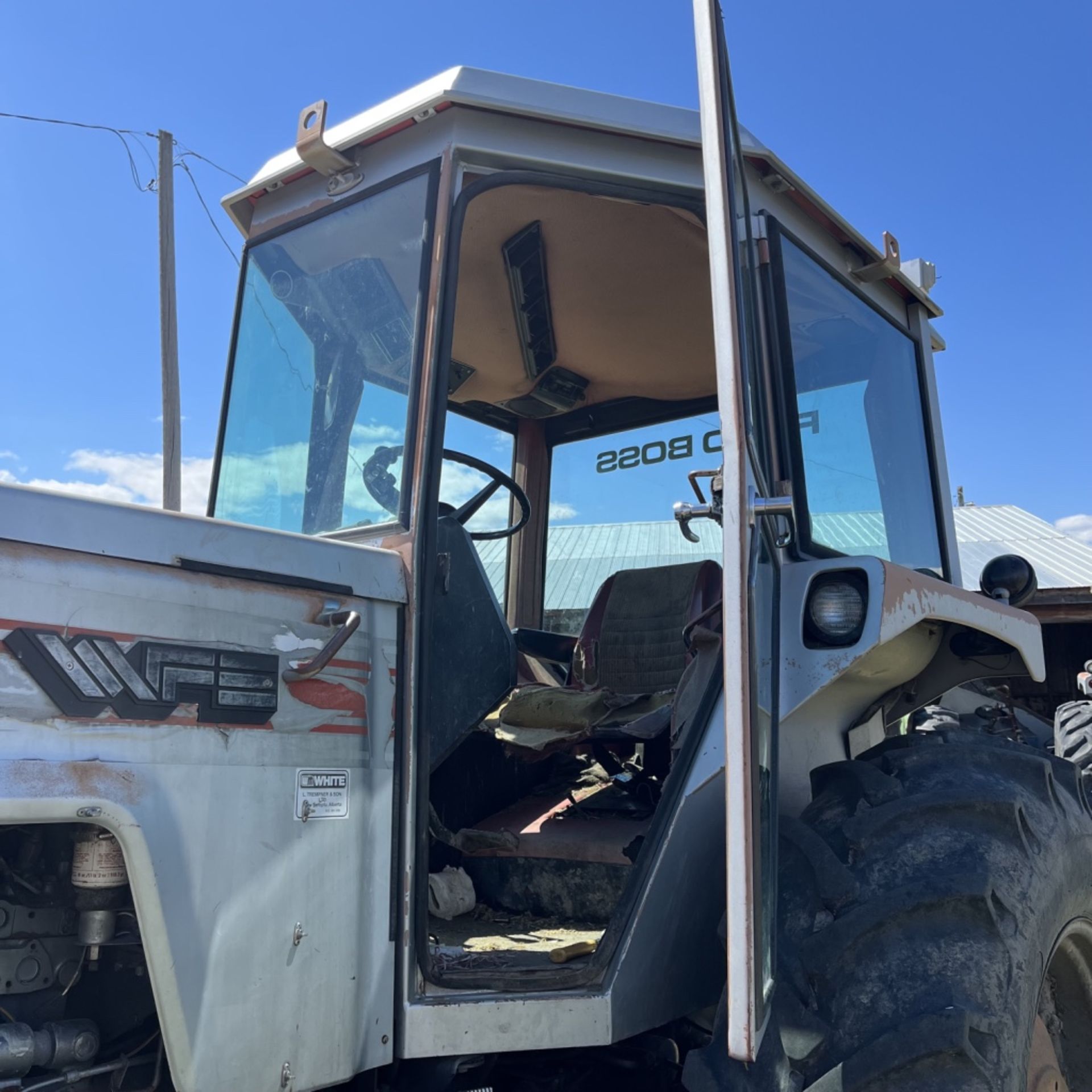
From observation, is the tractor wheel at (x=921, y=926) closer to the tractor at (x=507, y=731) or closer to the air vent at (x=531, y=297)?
the tractor at (x=507, y=731)

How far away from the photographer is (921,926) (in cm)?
196

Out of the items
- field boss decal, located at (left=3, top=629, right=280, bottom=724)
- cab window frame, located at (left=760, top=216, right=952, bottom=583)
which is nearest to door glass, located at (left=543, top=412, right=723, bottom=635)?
cab window frame, located at (left=760, top=216, right=952, bottom=583)

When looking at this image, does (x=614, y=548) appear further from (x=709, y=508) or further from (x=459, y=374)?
(x=709, y=508)

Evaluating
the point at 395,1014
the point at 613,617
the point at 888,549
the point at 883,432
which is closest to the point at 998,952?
the point at 395,1014

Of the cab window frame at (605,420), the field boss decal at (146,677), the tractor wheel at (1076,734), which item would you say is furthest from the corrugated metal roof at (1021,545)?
the field boss decal at (146,677)

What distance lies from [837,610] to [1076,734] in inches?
188

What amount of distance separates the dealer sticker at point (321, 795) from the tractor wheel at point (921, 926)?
2.60ft

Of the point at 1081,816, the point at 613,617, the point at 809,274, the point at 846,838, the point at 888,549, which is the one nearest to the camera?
the point at 846,838

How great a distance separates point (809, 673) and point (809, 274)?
3.73 feet

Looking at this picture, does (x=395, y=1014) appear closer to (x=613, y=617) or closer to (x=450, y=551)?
(x=450, y=551)

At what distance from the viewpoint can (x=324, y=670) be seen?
1951mm

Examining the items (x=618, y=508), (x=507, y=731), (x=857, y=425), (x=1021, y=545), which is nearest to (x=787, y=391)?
(x=857, y=425)

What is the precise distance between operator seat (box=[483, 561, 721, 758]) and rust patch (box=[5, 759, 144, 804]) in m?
1.40

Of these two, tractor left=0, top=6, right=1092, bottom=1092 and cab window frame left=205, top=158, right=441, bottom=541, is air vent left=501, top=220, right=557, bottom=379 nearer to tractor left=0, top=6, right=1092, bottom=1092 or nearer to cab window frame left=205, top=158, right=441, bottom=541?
tractor left=0, top=6, right=1092, bottom=1092
